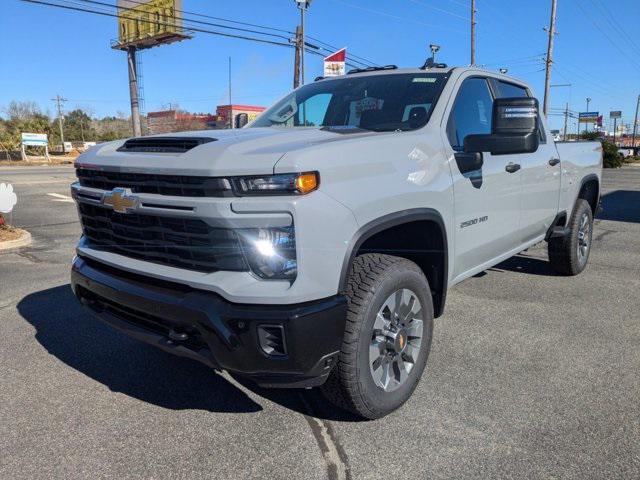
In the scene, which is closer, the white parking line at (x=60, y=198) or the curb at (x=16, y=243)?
the curb at (x=16, y=243)

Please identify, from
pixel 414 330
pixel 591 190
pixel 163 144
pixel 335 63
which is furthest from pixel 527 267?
pixel 335 63

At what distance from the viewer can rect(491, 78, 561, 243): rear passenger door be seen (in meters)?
4.29

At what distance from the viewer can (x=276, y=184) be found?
2.37m

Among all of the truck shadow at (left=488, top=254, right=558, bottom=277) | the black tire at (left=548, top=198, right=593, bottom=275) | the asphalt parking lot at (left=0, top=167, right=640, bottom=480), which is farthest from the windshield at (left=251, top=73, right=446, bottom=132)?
the truck shadow at (left=488, top=254, right=558, bottom=277)

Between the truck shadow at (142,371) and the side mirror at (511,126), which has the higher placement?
the side mirror at (511,126)

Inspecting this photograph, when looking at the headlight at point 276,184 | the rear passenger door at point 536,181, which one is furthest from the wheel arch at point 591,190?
the headlight at point 276,184

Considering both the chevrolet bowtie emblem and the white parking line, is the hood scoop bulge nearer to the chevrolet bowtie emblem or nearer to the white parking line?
the chevrolet bowtie emblem

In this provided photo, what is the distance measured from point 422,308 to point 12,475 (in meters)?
2.20

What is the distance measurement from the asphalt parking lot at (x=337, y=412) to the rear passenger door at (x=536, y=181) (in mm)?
783

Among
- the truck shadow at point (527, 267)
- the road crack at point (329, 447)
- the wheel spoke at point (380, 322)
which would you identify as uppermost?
the wheel spoke at point (380, 322)

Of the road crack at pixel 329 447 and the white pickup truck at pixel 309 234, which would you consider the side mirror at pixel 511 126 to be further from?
the road crack at pixel 329 447

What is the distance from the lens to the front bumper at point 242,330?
7.68ft

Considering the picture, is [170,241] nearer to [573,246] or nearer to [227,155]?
[227,155]

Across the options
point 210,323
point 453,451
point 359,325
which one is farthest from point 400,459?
point 210,323
